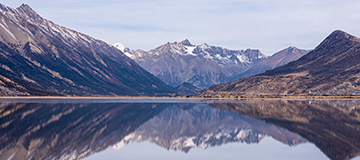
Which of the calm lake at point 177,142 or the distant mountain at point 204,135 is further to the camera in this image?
the distant mountain at point 204,135

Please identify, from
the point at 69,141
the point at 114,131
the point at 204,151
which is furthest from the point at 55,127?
the point at 204,151

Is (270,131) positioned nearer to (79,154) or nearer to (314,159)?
(314,159)

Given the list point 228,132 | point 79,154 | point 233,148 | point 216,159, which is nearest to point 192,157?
point 216,159

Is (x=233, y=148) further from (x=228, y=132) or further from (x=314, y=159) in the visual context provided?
(x=228, y=132)

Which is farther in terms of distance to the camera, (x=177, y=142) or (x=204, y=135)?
(x=204, y=135)

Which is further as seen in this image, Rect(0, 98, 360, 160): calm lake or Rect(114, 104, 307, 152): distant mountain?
Rect(114, 104, 307, 152): distant mountain

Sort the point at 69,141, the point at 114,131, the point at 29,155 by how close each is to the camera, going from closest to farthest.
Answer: the point at 29,155 → the point at 69,141 → the point at 114,131

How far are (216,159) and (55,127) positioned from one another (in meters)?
29.1

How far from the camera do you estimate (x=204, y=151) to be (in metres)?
38.4

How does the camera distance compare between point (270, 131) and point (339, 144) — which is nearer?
point (339, 144)

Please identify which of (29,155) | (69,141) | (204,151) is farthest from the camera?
(69,141)

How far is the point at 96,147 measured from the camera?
128 feet

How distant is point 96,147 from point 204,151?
10.4m

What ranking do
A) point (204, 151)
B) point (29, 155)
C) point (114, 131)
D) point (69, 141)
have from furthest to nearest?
point (114, 131)
point (69, 141)
point (204, 151)
point (29, 155)
